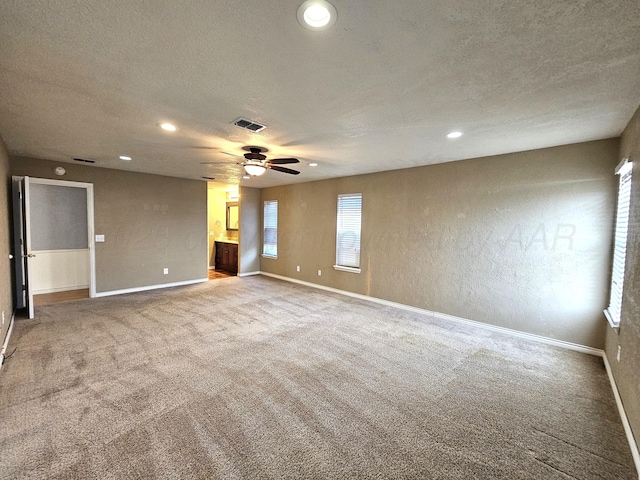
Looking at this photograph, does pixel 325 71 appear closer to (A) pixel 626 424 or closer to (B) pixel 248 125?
→ (B) pixel 248 125

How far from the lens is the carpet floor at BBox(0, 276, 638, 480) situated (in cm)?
172

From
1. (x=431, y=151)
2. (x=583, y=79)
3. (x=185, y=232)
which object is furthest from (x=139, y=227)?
(x=583, y=79)

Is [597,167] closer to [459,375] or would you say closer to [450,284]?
[450,284]

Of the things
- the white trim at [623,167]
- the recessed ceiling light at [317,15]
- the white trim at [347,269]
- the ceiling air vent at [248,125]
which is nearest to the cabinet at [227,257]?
the white trim at [347,269]

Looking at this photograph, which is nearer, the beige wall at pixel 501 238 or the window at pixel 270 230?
the beige wall at pixel 501 238

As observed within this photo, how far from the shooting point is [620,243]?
289cm

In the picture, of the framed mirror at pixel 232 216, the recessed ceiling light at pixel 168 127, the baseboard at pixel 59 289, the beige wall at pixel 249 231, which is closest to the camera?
the recessed ceiling light at pixel 168 127

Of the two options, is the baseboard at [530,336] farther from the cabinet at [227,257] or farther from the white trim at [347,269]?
the cabinet at [227,257]

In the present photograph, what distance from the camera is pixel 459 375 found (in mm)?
2777

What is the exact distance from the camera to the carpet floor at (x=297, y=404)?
5.63 feet

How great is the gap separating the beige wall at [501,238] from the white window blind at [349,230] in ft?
0.56

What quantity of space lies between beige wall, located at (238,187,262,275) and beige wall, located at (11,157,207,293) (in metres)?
1.01

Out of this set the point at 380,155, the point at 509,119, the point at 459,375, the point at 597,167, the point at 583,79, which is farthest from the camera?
the point at 380,155

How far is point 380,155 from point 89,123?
345cm
